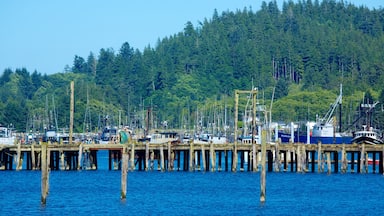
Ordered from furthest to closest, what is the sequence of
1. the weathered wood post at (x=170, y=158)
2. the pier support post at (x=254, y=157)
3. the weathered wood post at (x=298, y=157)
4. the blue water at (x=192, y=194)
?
the weathered wood post at (x=170, y=158)
the weathered wood post at (x=298, y=157)
the pier support post at (x=254, y=157)
the blue water at (x=192, y=194)

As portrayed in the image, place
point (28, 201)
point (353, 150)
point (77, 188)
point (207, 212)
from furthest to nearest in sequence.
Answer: point (353, 150) < point (77, 188) < point (28, 201) < point (207, 212)

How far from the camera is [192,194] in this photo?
88500 millimetres

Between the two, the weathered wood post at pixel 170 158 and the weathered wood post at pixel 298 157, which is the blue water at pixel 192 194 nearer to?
the weathered wood post at pixel 298 157

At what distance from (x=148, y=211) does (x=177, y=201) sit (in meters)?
8.24

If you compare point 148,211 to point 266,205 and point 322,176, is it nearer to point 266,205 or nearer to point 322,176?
point 266,205

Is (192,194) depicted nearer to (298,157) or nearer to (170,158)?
(170,158)

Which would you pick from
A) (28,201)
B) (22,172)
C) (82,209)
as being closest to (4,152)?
(22,172)

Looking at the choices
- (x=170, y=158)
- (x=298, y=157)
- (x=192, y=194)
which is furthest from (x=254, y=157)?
(x=192, y=194)

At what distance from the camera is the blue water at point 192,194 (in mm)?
75750

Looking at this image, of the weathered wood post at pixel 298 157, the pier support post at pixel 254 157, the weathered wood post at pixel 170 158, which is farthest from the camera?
the weathered wood post at pixel 170 158

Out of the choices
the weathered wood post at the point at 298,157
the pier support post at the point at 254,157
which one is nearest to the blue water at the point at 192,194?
the weathered wood post at the point at 298,157

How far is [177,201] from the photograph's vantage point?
8300 centimetres

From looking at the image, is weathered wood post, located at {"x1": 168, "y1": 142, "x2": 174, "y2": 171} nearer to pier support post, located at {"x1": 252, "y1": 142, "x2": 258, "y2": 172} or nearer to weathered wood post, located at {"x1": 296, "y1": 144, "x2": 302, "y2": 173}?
pier support post, located at {"x1": 252, "y1": 142, "x2": 258, "y2": 172}

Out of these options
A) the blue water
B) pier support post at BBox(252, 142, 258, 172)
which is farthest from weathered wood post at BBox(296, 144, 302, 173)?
pier support post at BBox(252, 142, 258, 172)
